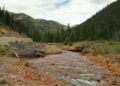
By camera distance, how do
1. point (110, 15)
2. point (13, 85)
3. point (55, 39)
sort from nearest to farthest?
point (13, 85) < point (55, 39) < point (110, 15)

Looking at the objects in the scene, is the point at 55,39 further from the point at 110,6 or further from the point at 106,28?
the point at 110,6

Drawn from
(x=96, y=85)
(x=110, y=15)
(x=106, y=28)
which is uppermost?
(x=110, y=15)

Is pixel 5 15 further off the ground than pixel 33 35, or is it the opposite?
pixel 5 15

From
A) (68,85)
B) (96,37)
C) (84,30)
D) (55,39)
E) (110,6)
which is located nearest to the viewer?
(68,85)

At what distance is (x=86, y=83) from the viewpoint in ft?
56.2

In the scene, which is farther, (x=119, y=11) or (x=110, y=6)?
(x=110, y=6)

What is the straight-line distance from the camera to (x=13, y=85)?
13906 millimetres

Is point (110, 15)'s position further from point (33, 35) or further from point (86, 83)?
point (86, 83)

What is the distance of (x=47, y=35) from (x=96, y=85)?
118489 mm

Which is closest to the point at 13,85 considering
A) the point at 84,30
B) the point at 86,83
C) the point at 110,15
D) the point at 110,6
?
the point at 86,83

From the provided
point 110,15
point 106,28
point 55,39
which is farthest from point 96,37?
point 110,15

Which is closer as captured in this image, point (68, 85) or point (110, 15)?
point (68, 85)

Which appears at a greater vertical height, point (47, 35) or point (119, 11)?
point (119, 11)

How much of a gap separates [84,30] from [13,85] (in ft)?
363
